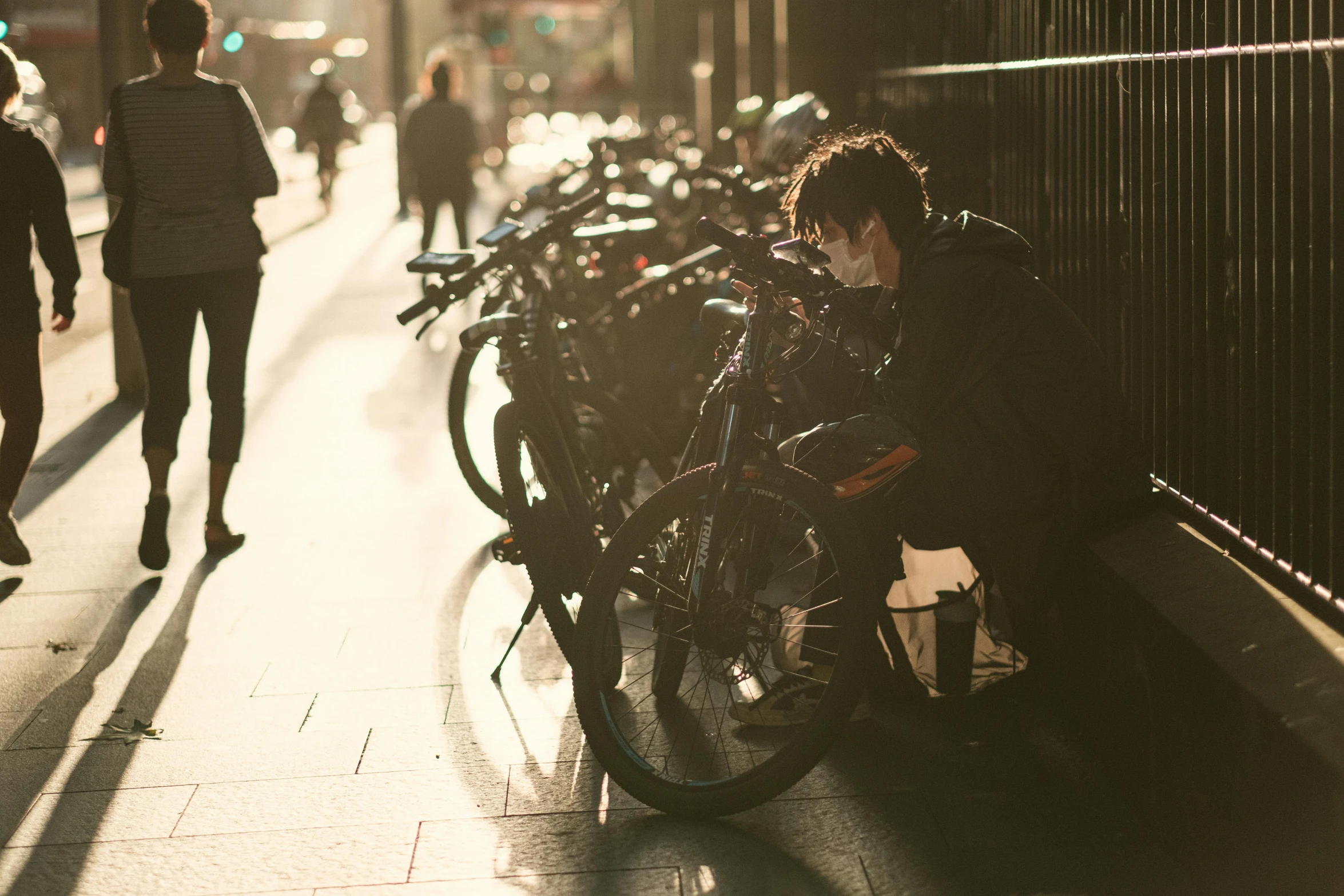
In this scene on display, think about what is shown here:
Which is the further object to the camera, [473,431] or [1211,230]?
[473,431]

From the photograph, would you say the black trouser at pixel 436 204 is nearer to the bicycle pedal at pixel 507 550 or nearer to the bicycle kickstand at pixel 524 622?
the bicycle pedal at pixel 507 550

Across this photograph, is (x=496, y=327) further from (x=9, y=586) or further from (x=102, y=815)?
(x=9, y=586)

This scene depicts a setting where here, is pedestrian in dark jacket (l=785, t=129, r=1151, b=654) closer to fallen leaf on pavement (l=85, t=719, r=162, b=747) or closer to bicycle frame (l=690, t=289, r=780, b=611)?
bicycle frame (l=690, t=289, r=780, b=611)

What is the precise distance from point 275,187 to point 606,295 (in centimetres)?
209

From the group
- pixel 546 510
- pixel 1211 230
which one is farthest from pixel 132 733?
pixel 1211 230

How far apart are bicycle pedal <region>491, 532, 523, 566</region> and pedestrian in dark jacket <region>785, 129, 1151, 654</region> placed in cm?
135

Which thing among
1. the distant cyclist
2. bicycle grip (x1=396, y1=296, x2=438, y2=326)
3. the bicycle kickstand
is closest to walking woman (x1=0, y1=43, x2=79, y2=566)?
bicycle grip (x1=396, y1=296, x2=438, y2=326)

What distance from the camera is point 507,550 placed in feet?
15.9

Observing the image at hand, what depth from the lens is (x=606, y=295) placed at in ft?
25.8

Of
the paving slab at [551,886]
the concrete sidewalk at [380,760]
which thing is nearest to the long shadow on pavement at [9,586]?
the concrete sidewalk at [380,760]

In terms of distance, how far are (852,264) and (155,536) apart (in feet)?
9.86

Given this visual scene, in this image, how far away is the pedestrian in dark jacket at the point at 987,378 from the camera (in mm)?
3754

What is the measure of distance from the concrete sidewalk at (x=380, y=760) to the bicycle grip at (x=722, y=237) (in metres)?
1.26

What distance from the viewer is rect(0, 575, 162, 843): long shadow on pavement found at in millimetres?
3926
